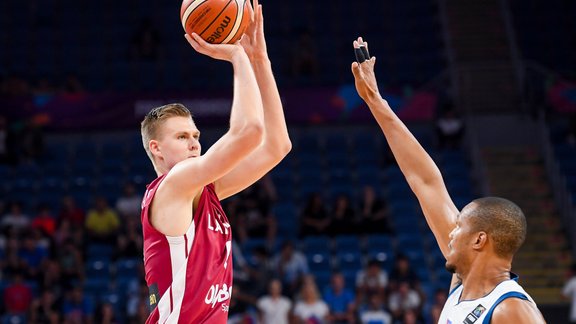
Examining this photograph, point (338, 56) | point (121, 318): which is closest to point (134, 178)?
point (121, 318)

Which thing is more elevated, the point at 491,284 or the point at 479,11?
the point at 479,11

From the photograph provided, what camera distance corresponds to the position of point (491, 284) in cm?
333

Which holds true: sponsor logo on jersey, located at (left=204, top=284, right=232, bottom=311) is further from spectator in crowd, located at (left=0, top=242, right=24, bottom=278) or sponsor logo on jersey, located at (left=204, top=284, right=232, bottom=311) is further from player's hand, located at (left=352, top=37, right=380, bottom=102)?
spectator in crowd, located at (left=0, top=242, right=24, bottom=278)

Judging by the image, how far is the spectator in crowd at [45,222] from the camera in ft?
44.7

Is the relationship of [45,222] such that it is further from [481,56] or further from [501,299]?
[501,299]

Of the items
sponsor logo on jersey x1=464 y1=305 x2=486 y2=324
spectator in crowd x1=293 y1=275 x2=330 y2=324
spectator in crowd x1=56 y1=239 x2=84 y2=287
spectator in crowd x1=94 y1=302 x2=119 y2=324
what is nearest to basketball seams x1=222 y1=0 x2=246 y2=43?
sponsor logo on jersey x1=464 y1=305 x2=486 y2=324

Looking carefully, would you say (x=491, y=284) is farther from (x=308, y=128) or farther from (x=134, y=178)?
(x=308, y=128)

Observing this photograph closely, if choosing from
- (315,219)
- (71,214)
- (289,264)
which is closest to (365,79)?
(289,264)

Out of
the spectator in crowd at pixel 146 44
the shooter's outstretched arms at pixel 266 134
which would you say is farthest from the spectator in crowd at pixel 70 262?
the shooter's outstretched arms at pixel 266 134

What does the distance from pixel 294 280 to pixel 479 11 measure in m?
9.68

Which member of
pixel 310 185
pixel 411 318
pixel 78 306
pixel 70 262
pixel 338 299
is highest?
pixel 310 185

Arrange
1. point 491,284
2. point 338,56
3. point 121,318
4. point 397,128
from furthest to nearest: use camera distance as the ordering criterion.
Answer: point 338,56 → point 121,318 → point 397,128 → point 491,284

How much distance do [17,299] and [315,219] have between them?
4.47 meters

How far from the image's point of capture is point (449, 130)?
16125 mm
